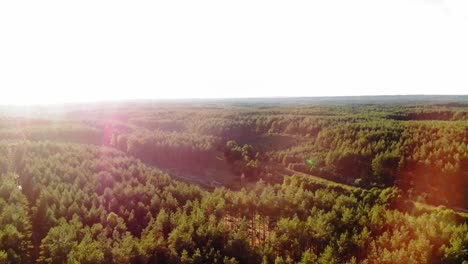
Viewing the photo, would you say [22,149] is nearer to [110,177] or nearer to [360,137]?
[110,177]

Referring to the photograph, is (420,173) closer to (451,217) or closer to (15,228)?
(451,217)

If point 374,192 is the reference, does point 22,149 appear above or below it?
above

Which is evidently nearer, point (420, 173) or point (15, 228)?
point (15, 228)

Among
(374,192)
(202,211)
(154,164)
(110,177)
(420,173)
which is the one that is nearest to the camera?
(202,211)

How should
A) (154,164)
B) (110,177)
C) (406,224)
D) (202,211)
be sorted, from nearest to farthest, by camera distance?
(406,224), (202,211), (110,177), (154,164)

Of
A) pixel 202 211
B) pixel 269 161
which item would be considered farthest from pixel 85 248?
pixel 269 161

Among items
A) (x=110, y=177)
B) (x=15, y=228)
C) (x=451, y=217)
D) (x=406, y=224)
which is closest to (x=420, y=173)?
(x=451, y=217)
